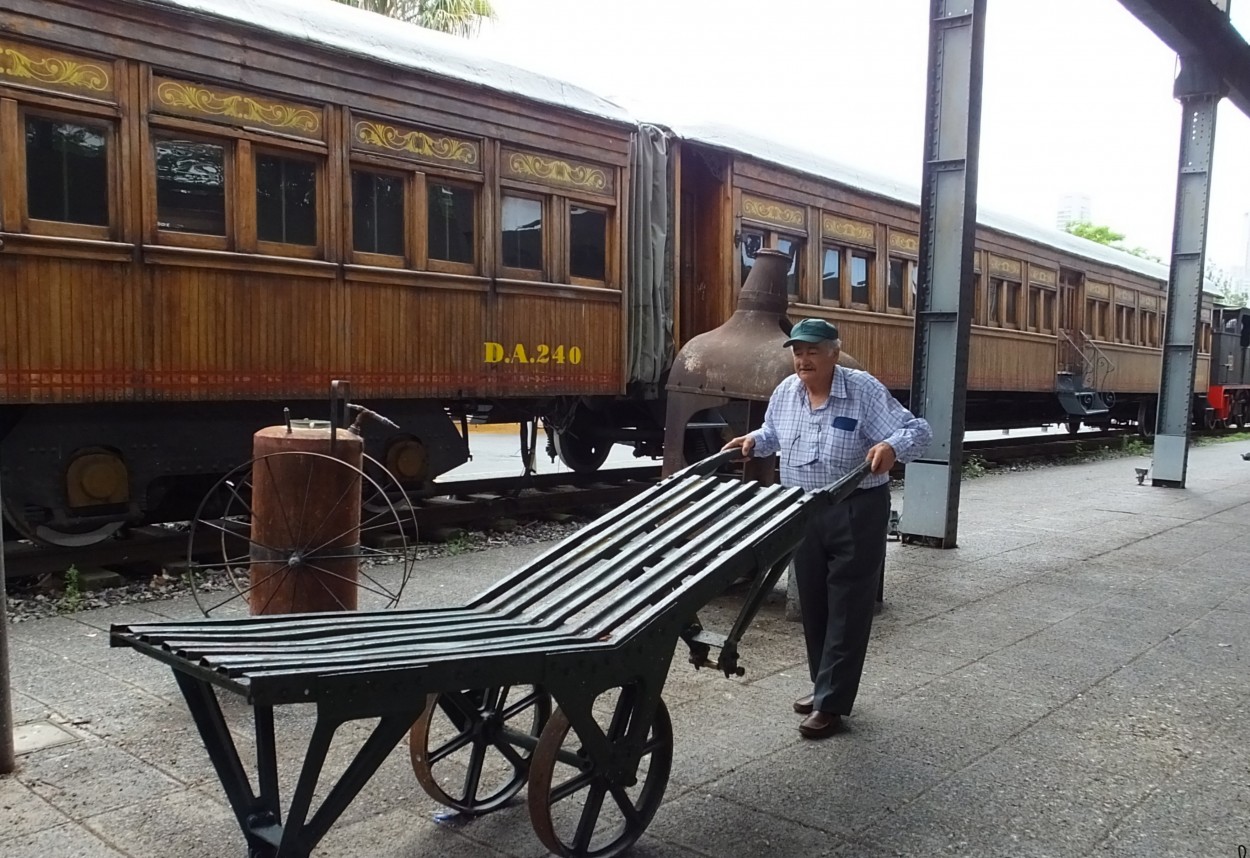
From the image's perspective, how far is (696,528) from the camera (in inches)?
135

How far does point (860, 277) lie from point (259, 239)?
7596 millimetres

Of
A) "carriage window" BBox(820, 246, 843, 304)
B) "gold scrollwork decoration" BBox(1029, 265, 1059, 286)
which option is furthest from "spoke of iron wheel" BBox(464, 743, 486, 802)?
"gold scrollwork decoration" BBox(1029, 265, 1059, 286)

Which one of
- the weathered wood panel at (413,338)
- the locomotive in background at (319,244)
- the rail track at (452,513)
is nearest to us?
the locomotive in background at (319,244)

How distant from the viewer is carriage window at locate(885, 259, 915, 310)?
515 inches

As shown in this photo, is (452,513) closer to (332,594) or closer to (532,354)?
(532,354)

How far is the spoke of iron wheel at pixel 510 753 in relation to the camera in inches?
129

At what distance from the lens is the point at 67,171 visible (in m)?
6.14

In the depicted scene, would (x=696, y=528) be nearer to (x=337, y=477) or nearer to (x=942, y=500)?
(x=337, y=477)

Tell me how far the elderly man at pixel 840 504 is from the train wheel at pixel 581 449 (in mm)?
6692

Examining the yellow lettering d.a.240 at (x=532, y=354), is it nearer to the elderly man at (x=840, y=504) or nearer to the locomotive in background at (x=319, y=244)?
the locomotive in background at (x=319, y=244)

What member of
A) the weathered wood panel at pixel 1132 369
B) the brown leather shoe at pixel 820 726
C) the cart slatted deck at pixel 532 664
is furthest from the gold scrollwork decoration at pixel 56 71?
the weathered wood panel at pixel 1132 369

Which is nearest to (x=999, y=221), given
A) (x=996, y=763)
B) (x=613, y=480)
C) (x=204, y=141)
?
(x=613, y=480)

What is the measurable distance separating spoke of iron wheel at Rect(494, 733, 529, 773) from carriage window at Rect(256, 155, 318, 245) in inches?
189

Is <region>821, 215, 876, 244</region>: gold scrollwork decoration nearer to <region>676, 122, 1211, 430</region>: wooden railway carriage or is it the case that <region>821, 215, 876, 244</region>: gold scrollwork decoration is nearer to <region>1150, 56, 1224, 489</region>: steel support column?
<region>676, 122, 1211, 430</region>: wooden railway carriage
